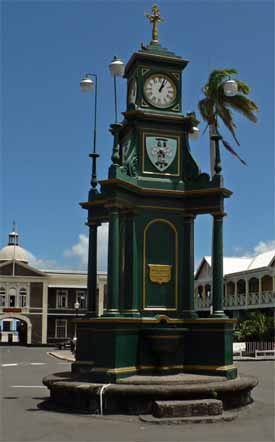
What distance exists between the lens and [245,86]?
31.5m

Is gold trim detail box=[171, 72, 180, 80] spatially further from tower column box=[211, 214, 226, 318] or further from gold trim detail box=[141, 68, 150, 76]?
tower column box=[211, 214, 226, 318]

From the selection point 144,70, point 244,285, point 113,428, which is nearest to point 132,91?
point 144,70

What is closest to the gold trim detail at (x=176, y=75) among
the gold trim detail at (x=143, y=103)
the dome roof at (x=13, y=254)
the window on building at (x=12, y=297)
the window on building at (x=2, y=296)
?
the gold trim detail at (x=143, y=103)

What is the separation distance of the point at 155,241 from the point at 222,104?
19.8m

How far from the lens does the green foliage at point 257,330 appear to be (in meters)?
36.4

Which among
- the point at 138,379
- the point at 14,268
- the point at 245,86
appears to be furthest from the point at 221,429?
the point at 14,268

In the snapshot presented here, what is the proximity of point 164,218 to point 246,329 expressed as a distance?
24.7 m

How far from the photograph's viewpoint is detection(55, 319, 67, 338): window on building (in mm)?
65562

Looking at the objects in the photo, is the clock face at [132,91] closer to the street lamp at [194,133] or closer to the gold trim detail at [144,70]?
the gold trim detail at [144,70]

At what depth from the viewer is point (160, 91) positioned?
14.4 m

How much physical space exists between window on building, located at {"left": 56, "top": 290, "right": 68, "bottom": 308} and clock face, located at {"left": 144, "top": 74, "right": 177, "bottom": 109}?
53.0 m

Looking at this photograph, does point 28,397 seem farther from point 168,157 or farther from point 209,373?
point 168,157

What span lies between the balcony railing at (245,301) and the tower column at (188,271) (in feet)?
109

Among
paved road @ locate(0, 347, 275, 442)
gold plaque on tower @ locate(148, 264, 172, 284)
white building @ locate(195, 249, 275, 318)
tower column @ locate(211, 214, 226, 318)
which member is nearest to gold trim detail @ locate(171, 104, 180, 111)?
tower column @ locate(211, 214, 226, 318)
